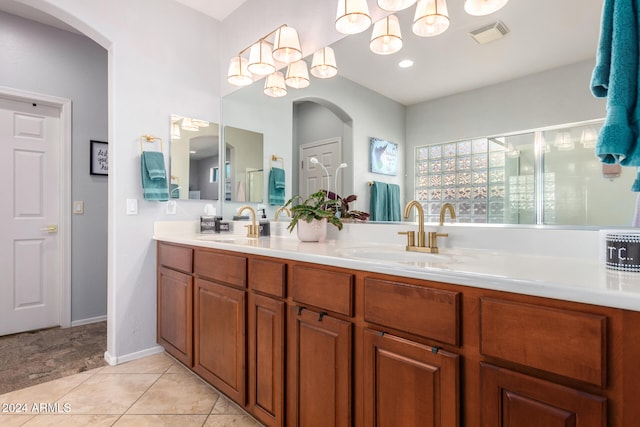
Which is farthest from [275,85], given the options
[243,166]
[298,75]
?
[243,166]

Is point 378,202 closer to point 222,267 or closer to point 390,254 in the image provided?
point 390,254

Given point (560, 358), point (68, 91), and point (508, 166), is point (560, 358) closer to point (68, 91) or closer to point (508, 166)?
point (508, 166)

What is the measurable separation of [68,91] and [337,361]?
3.42 meters

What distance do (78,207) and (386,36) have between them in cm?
305

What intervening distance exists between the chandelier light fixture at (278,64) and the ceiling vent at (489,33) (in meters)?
0.80

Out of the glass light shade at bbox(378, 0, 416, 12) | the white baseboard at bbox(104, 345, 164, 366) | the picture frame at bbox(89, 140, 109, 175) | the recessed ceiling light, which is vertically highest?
the glass light shade at bbox(378, 0, 416, 12)

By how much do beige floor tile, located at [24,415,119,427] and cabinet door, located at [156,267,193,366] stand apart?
466 mm

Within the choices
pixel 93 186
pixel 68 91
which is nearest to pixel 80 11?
pixel 68 91

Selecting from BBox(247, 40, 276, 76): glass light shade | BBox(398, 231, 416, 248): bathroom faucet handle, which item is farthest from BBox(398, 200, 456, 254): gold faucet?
BBox(247, 40, 276, 76): glass light shade

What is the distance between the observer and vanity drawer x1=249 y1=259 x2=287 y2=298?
1406 mm

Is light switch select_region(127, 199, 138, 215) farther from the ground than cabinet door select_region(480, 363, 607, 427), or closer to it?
farther from the ground

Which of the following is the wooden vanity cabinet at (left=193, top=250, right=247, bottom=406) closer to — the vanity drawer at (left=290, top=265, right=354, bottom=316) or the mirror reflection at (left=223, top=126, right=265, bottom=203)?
the vanity drawer at (left=290, top=265, right=354, bottom=316)

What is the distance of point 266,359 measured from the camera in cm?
147

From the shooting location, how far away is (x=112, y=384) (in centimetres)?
205
